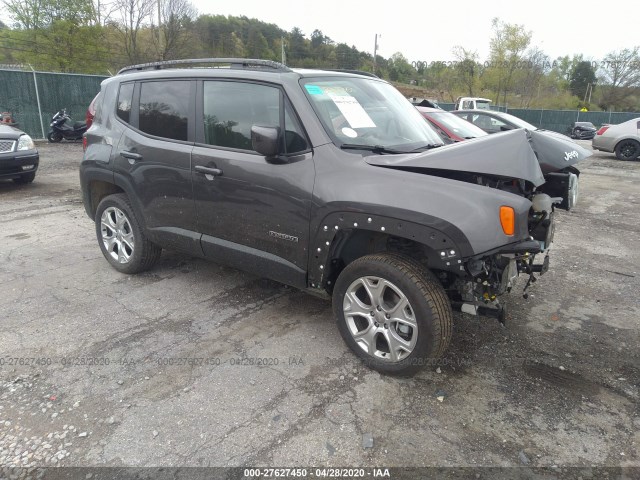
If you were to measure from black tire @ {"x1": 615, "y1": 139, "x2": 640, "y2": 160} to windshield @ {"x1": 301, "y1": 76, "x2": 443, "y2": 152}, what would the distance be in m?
15.3

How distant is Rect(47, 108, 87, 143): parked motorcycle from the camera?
14.9 metres

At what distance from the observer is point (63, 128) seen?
14906 mm

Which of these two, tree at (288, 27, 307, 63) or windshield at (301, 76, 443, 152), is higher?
tree at (288, 27, 307, 63)

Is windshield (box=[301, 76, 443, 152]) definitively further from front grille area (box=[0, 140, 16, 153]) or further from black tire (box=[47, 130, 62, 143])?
black tire (box=[47, 130, 62, 143])

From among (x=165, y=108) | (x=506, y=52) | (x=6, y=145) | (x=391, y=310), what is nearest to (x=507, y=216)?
(x=391, y=310)

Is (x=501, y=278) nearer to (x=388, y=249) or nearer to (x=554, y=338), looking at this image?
(x=388, y=249)

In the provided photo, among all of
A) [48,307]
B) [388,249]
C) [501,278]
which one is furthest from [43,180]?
[501,278]

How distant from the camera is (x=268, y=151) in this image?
3.04 meters

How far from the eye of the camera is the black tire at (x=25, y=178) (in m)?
8.81

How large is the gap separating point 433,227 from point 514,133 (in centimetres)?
99

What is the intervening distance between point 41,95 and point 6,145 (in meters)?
8.54

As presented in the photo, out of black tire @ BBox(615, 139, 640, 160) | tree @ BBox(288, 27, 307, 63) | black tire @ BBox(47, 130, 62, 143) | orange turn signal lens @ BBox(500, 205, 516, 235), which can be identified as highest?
tree @ BBox(288, 27, 307, 63)

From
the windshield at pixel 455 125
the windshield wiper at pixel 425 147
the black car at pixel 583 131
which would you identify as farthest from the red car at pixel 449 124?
the black car at pixel 583 131

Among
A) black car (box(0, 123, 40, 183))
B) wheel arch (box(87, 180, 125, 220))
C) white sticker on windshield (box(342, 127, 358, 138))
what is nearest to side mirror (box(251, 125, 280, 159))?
white sticker on windshield (box(342, 127, 358, 138))
